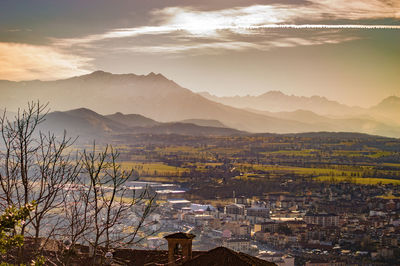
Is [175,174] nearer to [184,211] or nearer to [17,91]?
[184,211]

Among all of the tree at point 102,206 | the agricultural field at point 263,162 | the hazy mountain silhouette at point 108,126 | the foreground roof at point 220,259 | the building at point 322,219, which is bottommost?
the building at point 322,219

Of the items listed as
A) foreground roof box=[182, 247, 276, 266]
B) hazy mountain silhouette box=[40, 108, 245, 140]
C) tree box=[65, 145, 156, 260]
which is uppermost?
tree box=[65, 145, 156, 260]

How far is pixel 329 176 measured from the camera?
89.5 metres

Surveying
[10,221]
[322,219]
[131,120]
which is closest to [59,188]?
[10,221]

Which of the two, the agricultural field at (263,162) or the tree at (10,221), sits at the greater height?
the tree at (10,221)

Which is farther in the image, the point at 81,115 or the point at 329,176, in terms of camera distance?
the point at 81,115

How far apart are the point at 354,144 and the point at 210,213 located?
61.5 meters

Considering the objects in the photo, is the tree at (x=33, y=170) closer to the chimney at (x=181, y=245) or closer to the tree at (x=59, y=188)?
the tree at (x=59, y=188)

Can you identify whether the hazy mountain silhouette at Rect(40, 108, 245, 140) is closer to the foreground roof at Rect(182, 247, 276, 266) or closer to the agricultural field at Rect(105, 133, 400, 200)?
the agricultural field at Rect(105, 133, 400, 200)

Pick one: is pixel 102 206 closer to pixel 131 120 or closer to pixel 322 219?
pixel 322 219

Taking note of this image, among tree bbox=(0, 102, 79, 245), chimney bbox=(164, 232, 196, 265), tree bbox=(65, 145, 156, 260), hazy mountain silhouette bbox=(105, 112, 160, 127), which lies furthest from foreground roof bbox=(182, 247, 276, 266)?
hazy mountain silhouette bbox=(105, 112, 160, 127)

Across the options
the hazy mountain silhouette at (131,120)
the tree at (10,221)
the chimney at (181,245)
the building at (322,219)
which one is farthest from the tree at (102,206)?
the hazy mountain silhouette at (131,120)

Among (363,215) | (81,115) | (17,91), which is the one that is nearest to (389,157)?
(363,215)

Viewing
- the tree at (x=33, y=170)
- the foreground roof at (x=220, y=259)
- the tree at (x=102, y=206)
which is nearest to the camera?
the tree at (x=102, y=206)
